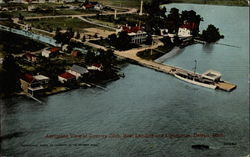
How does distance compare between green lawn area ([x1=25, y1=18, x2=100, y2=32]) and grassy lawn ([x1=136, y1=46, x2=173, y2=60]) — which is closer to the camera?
grassy lawn ([x1=136, y1=46, x2=173, y2=60])

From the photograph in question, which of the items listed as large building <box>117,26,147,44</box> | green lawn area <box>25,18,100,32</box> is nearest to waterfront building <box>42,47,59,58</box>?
large building <box>117,26,147,44</box>

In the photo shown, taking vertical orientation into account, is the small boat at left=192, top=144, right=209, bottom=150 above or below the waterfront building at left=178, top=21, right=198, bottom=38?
below

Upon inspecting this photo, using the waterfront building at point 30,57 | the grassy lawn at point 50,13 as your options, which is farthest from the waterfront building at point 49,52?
the grassy lawn at point 50,13

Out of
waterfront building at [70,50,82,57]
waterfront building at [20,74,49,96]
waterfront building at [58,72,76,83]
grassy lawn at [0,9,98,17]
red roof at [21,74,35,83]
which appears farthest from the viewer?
grassy lawn at [0,9,98,17]

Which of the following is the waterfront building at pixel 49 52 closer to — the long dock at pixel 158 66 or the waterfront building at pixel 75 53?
the waterfront building at pixel 75 53

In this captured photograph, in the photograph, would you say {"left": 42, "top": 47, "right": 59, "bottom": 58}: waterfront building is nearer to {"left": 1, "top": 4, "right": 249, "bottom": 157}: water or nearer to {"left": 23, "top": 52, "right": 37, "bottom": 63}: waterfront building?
{"left": 23, "top": 52, "right": 37, "bottom": 63}: waterfront building

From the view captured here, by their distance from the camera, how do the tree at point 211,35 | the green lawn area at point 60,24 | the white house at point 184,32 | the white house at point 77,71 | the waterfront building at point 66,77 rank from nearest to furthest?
1. the waterfront building at point 66,77
2. the white house at point 77,71
3. the green lawn area at point 60,24
4. the tree at point 211,35
5. the white house at point 184,32
